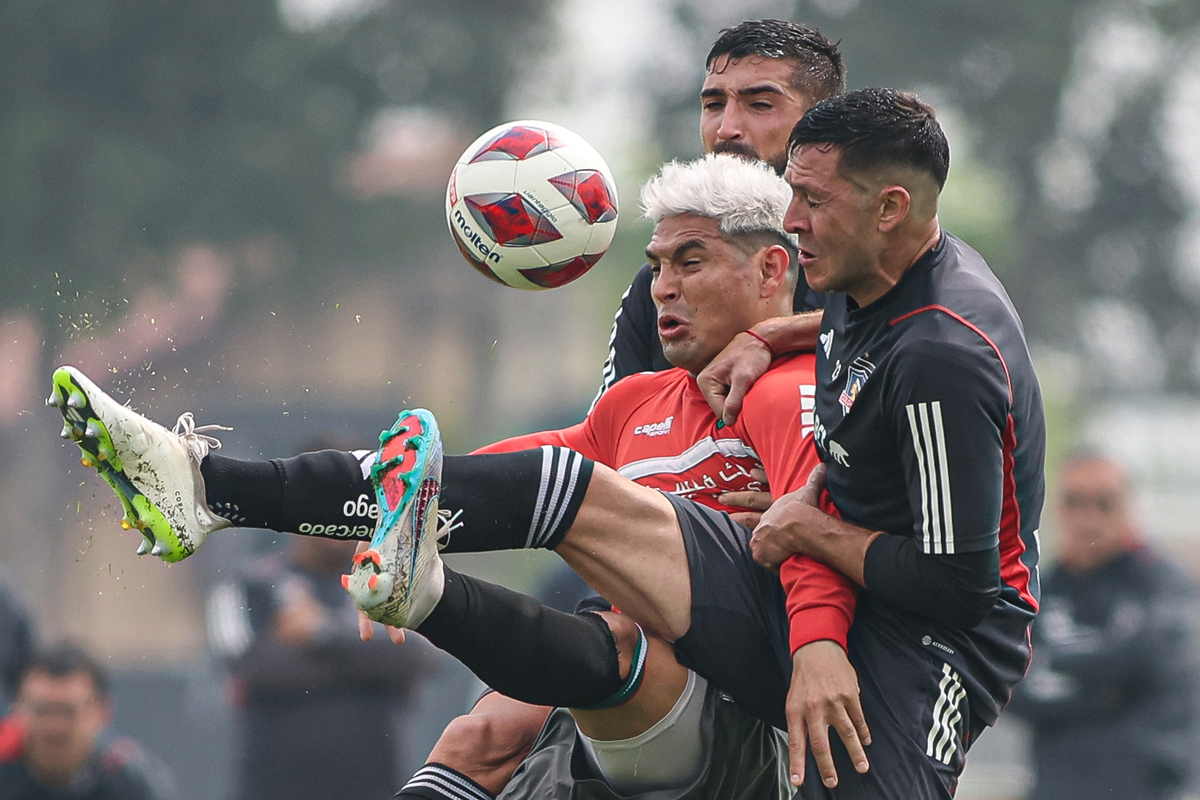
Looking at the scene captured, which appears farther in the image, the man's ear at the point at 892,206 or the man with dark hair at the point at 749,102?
the man with dark hair at the point at 749,102

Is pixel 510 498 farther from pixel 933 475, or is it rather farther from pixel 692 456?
pixel 933 475

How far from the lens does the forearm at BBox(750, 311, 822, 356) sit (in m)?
4.79

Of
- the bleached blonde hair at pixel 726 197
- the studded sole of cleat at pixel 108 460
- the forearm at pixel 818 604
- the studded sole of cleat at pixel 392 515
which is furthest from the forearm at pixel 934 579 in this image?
the studded sole of cleat at pixel 108 460

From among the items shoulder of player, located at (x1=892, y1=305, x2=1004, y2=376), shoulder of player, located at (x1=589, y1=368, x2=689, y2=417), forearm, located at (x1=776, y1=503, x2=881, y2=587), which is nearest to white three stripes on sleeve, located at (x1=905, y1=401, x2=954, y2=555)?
shoulder of player, located at (x1=892, y1=305, x2=1004, y2=376)

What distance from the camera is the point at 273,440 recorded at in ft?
22.9

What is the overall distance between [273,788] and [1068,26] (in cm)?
2909

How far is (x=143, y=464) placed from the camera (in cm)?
399

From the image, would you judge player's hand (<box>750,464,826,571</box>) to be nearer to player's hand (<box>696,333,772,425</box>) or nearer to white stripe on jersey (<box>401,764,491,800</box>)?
player's hand (<box>696,333,772,425</box>)

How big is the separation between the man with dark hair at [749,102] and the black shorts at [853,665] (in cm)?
124

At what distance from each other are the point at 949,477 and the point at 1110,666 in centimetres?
463

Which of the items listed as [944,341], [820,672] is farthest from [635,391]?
[944,341]

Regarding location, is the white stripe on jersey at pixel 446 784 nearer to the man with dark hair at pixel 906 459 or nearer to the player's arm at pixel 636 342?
the man with dark hair at pixel 906 459

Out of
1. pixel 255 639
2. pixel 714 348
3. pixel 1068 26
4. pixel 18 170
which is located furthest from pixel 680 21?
pixel 714 348

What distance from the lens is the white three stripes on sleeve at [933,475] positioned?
12.5 feet
